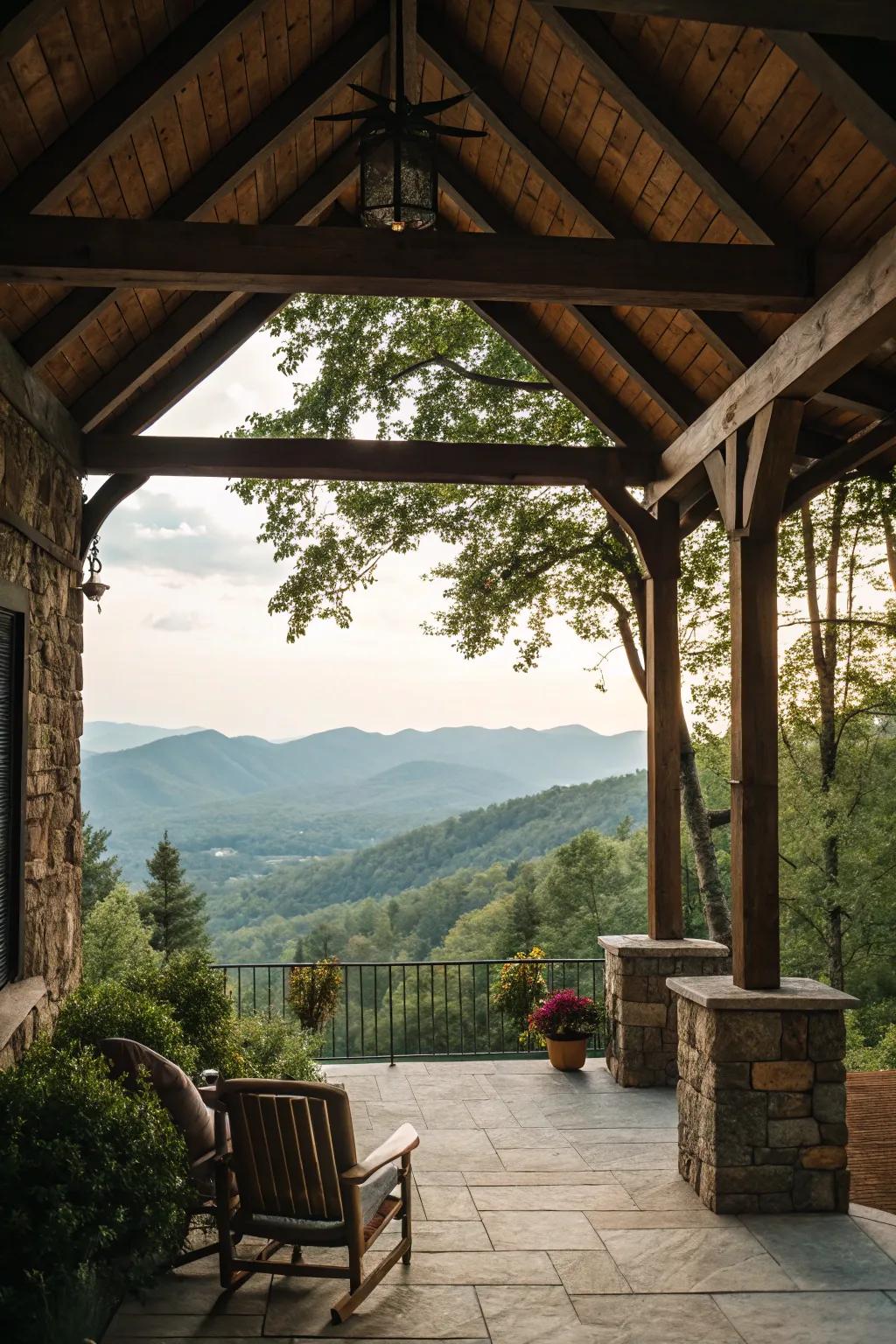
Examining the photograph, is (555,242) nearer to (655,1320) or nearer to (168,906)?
(655,1320)

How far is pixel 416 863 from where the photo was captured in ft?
105

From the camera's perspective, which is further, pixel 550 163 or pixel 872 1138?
pixel 872 1138

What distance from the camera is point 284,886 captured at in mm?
32844

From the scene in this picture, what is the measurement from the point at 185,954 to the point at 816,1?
563cm

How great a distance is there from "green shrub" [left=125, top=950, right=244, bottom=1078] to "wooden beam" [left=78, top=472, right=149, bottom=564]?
8.29 feet

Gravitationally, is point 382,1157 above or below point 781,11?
below

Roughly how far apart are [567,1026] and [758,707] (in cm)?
314

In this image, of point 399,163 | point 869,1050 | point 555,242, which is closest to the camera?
point 399,163

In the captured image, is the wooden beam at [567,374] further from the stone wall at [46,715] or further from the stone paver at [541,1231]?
the stone paver at [541,1231]

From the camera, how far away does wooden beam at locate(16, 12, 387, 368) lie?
5191mm

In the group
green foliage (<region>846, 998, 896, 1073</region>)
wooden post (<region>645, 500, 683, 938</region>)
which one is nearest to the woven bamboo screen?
wooden post (<region>645, 500, 683, 938</region>)

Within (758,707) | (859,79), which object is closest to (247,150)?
(859,79)

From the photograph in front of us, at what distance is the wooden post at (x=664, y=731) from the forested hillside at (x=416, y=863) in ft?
67.4

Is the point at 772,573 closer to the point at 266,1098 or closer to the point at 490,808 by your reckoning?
the point at 266,1098
